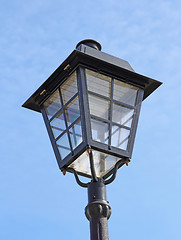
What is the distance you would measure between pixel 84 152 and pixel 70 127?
40cm

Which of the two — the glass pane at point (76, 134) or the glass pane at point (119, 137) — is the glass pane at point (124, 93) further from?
the glass pane at point (76, 134)

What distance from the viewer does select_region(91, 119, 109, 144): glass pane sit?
18.9ft

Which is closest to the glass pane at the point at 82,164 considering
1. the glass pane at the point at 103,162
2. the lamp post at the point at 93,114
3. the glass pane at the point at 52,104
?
the lamp post at the point at 93,114

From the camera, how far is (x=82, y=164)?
602 cm

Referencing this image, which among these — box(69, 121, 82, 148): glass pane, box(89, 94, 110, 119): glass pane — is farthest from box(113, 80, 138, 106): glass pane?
box(69, 121, 82, 148): glass pane

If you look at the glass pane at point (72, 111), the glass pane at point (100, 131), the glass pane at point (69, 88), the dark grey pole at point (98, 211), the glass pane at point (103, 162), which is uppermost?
the glass pane at point (69, 88)

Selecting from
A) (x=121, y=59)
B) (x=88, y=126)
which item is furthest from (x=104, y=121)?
(x=121, y=59)

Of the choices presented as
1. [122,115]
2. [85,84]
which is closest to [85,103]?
[85,84]

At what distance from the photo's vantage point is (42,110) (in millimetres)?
6578

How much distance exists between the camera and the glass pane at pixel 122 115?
19.9 ft

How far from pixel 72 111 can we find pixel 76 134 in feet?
0.99

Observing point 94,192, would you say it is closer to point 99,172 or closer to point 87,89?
point 99,172

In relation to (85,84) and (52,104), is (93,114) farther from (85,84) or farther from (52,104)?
(52,104)

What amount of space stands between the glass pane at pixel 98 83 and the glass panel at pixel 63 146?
634mm
